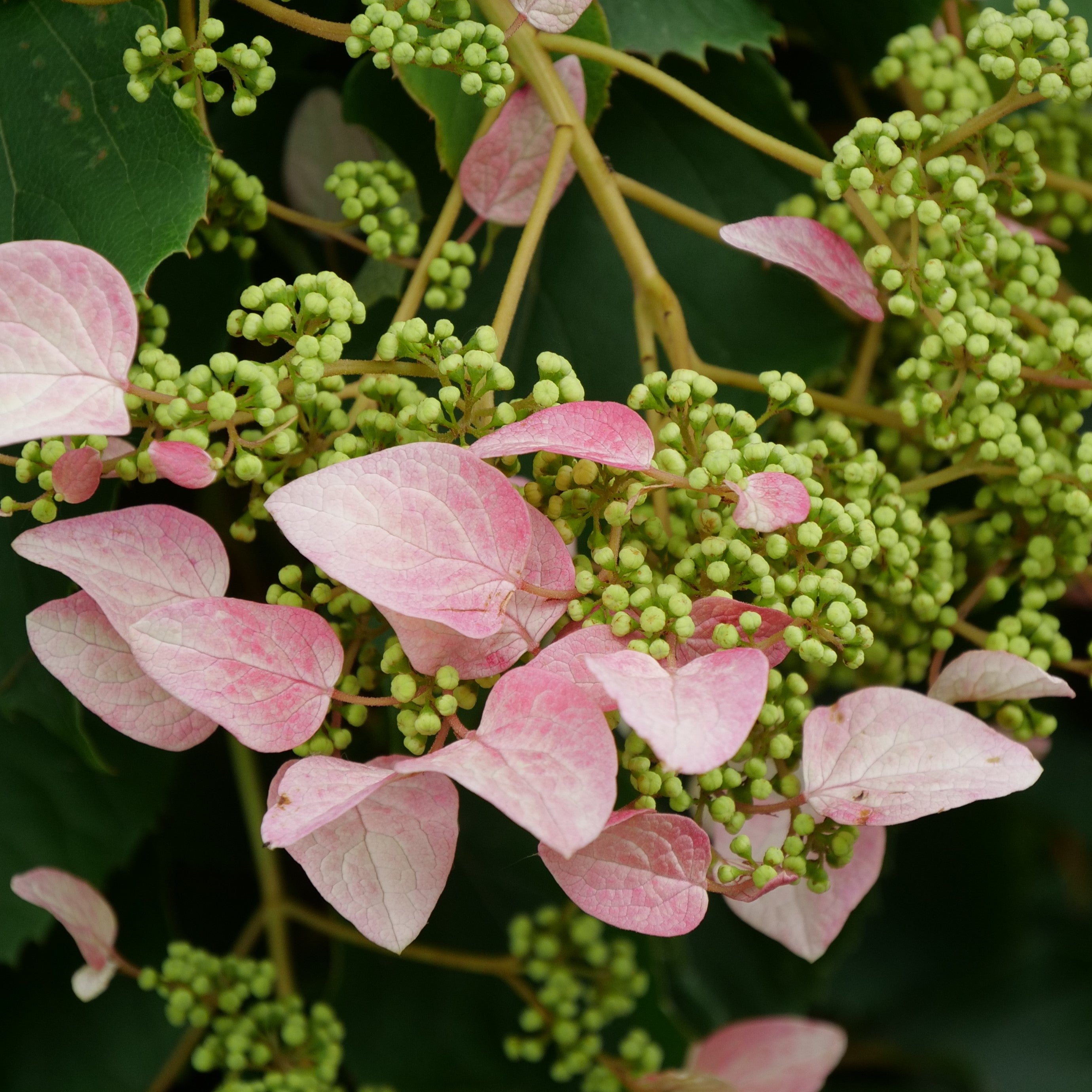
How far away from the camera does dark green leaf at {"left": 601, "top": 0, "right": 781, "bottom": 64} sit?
0.60 metres

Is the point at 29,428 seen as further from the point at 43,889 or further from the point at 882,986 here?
the point at 882,986

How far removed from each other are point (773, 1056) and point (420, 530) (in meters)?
0.50

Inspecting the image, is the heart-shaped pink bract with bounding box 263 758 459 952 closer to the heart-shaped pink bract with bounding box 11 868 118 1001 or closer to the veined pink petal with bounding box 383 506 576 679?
the veined pink petal with bounding box 383 506 576 679

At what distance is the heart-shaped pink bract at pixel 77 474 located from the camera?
397mm

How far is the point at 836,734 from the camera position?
0.45 m

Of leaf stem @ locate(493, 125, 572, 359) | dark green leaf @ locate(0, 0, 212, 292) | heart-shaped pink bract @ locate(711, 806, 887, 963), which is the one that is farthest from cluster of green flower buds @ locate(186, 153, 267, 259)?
heart-shaped pink bract @ locate(711, 806, 887, 963)

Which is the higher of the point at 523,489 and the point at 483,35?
the point at 483,35

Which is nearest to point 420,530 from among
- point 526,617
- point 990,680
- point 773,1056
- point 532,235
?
point 526,617

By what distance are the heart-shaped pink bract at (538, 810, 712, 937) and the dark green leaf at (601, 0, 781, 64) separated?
0.41 m

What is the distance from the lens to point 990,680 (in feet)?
1.63

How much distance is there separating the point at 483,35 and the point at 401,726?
0.27 m

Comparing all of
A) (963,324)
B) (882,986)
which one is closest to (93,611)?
(963,324)

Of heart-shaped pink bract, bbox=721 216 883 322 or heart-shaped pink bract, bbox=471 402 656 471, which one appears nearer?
heart-shaped pink bract, bbox=471 402 656 471

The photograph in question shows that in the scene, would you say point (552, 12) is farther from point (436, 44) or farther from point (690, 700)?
point (690, 700)
